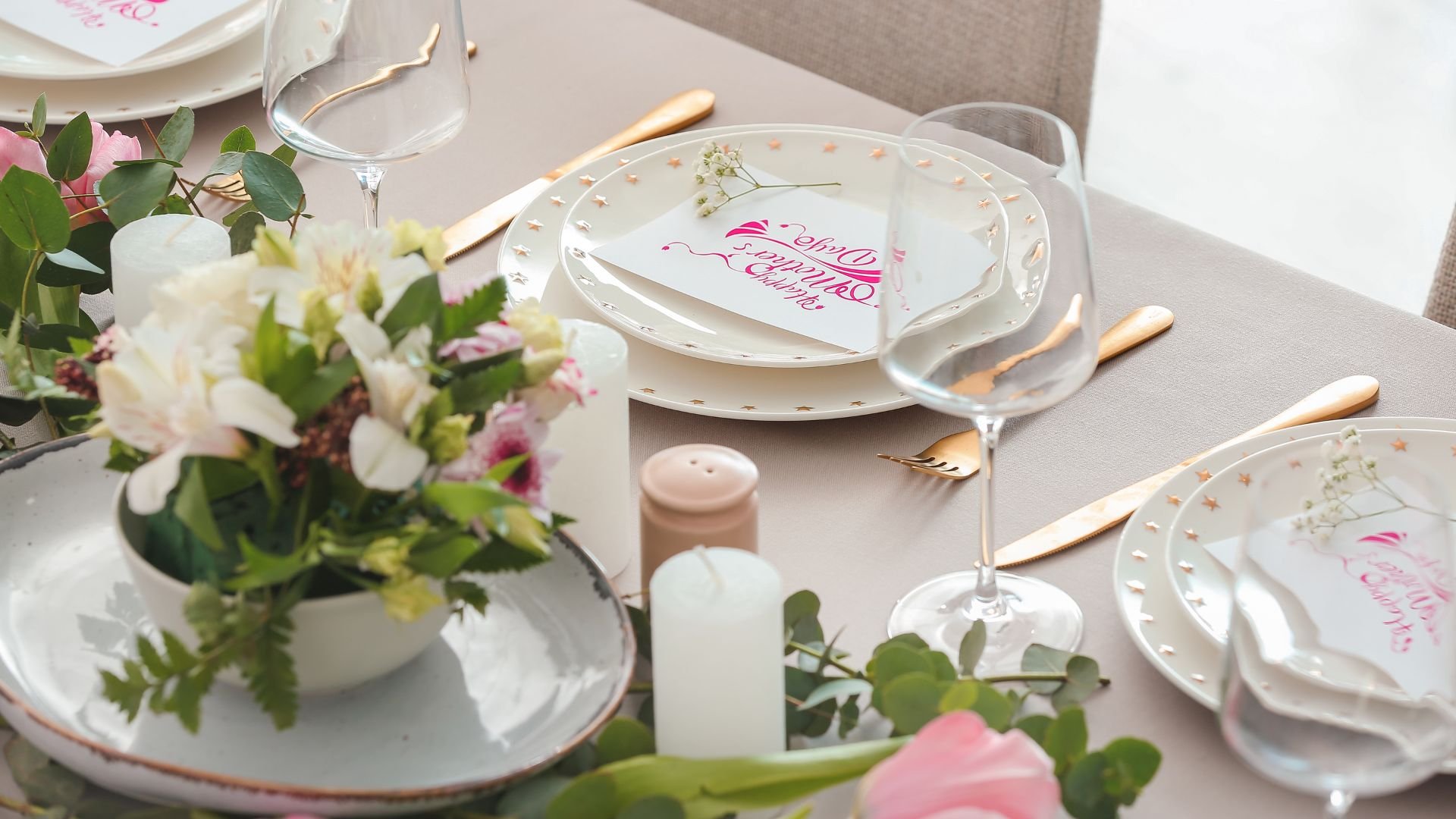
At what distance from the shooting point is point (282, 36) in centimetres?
86

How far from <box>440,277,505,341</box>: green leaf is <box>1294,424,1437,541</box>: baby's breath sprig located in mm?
322

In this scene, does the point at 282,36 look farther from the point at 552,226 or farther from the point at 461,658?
the point at 461,658

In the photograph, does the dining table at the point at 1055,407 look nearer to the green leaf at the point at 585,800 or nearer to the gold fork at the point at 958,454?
the gold fork at the point at 958,454

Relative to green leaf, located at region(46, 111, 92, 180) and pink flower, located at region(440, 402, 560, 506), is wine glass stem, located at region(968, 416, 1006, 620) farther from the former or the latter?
green leaf, located at region(46, 111, 92, 180)

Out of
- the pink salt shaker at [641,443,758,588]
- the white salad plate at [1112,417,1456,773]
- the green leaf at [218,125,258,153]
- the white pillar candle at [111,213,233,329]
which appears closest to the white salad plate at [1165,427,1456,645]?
the white salad plate at [1112,417,1456,773]

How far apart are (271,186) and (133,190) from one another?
Answer: 85 mm

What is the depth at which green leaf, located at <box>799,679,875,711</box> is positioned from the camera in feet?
2.02

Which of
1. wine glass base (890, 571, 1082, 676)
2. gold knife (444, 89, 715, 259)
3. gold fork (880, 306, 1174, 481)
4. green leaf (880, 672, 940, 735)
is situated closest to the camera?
green leaf (880, 672, 940, 735)

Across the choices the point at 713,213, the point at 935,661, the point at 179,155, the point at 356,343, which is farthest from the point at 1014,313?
the point at 179,155

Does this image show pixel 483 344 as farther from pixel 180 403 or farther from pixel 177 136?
pixel 177 136

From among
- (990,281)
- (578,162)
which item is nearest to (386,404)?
(990,281)

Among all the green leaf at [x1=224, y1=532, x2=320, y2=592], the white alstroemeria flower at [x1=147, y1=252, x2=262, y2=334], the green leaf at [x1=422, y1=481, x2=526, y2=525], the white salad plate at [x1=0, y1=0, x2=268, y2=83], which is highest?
the white alstroemeria flower at [x1=147, y1=252, x2=262, y2=334]

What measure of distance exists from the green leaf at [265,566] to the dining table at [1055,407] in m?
0.12

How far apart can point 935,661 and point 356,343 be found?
0.28m
